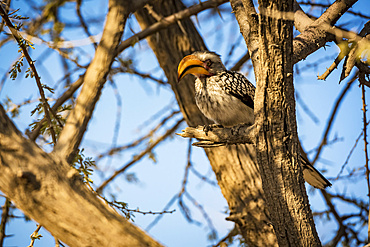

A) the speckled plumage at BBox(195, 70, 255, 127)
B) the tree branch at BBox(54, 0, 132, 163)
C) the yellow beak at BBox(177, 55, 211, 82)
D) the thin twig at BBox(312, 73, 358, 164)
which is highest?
the thin twig at BBox(312, 73, 358, 164)

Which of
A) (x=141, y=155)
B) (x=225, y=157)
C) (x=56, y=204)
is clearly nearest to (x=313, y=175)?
(x=225, y=157)

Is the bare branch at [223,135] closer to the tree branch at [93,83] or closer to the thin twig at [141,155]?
the tree branch at [93,83]

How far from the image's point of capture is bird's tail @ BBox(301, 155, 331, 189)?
2.81 meters

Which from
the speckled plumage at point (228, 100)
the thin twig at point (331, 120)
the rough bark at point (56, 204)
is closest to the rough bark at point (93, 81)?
the rough bark at point (56, 204)

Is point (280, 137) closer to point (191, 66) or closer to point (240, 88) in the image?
point (240, 88)

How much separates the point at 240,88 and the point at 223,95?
0.16 meters

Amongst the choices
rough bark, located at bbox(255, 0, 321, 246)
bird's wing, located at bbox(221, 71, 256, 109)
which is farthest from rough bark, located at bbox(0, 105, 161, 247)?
bird's wing, located at bbox(221, 71, 256, 109)

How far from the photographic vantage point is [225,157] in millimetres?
3844

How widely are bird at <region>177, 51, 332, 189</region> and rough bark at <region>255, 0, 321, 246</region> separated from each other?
0.73m

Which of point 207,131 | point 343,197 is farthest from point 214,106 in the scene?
point 343,197

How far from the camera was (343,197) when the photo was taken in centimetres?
415

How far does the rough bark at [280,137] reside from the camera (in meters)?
1.87

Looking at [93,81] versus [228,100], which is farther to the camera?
[228,100]

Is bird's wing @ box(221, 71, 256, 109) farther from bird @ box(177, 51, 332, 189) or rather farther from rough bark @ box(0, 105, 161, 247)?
rough bark @ box(0, 105, 161, 247)
